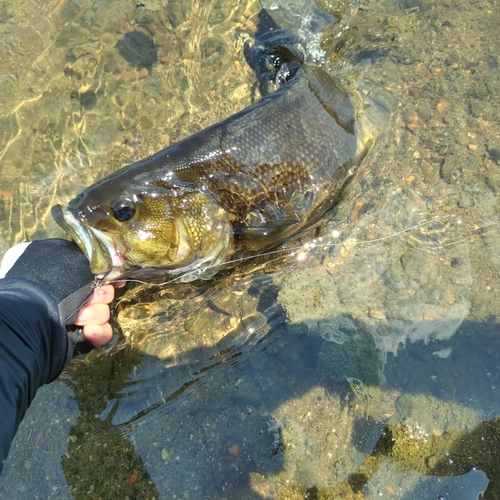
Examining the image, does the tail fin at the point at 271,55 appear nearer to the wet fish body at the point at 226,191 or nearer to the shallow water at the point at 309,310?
the shallow water at the point at 309,310

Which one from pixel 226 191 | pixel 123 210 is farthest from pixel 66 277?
pixel 226 191

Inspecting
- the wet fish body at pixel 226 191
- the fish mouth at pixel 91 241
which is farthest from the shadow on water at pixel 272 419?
the fish mouth at pixel 91 241

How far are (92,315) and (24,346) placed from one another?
31.0 inches

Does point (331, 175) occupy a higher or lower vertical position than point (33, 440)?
higher

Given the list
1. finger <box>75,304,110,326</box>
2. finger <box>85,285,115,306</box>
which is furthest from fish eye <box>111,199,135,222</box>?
finger <box>75,304,110,326</box>

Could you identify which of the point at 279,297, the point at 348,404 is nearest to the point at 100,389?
the point at 279,297

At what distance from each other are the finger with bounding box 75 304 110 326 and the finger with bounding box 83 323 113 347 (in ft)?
0.10

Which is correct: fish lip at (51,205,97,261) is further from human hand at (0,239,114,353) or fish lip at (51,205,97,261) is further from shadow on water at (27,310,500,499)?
shadow on water at (27,310,500,499)

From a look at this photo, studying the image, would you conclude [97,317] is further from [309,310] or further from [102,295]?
[309,310]

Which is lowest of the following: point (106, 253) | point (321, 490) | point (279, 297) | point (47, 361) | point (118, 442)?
point (321, 490)

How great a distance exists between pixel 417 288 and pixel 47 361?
2388mm

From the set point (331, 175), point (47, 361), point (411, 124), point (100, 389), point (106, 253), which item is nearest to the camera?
point (47, 361)

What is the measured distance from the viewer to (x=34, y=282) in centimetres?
275

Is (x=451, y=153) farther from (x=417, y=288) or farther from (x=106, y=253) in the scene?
(x=106, y=253)
